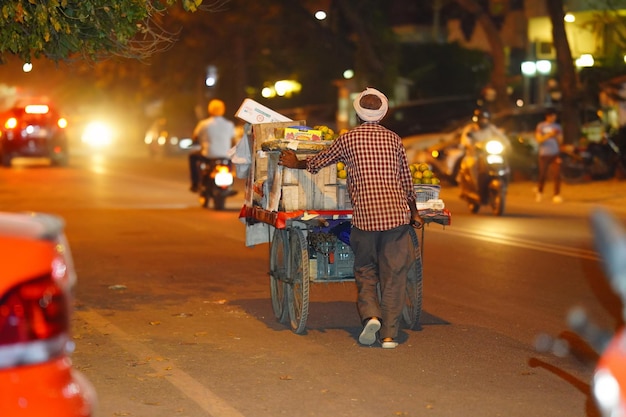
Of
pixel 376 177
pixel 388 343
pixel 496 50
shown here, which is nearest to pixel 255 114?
pixel 376 177

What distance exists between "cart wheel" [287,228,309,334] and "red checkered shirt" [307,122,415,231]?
62 cm

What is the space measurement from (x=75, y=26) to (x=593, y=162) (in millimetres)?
18083

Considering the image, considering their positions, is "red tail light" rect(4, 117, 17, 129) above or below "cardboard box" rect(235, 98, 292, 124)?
below

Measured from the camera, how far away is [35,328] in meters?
3.97

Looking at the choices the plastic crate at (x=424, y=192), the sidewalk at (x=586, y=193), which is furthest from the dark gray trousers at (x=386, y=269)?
the sidewalk at (x=586, y=193)

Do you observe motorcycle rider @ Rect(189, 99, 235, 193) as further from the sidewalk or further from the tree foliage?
the tree foliage

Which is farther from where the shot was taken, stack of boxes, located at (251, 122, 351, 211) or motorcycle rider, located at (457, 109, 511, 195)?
motorcycle rider, located at (457, 109, 511, 195)

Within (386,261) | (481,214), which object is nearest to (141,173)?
(481,214)

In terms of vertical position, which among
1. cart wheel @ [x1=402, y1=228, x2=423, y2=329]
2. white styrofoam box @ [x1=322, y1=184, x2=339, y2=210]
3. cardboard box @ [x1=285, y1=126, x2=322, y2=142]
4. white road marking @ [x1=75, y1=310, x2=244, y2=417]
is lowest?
white road marking @ [x1=75, y1=310, x2=244, y2=417]

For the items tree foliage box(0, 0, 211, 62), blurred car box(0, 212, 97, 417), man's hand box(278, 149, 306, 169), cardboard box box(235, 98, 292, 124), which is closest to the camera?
blurred car box(0, 212, 97, 417)

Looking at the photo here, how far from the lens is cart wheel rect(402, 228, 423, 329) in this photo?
9.04m

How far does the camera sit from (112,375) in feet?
25.3

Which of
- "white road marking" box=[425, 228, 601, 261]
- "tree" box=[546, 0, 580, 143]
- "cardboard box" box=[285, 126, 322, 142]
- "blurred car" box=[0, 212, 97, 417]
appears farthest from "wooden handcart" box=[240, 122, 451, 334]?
"tree" box=[546, 0, 580, 143]

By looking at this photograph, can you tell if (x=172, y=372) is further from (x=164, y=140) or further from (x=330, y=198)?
(x=164, y=140)
